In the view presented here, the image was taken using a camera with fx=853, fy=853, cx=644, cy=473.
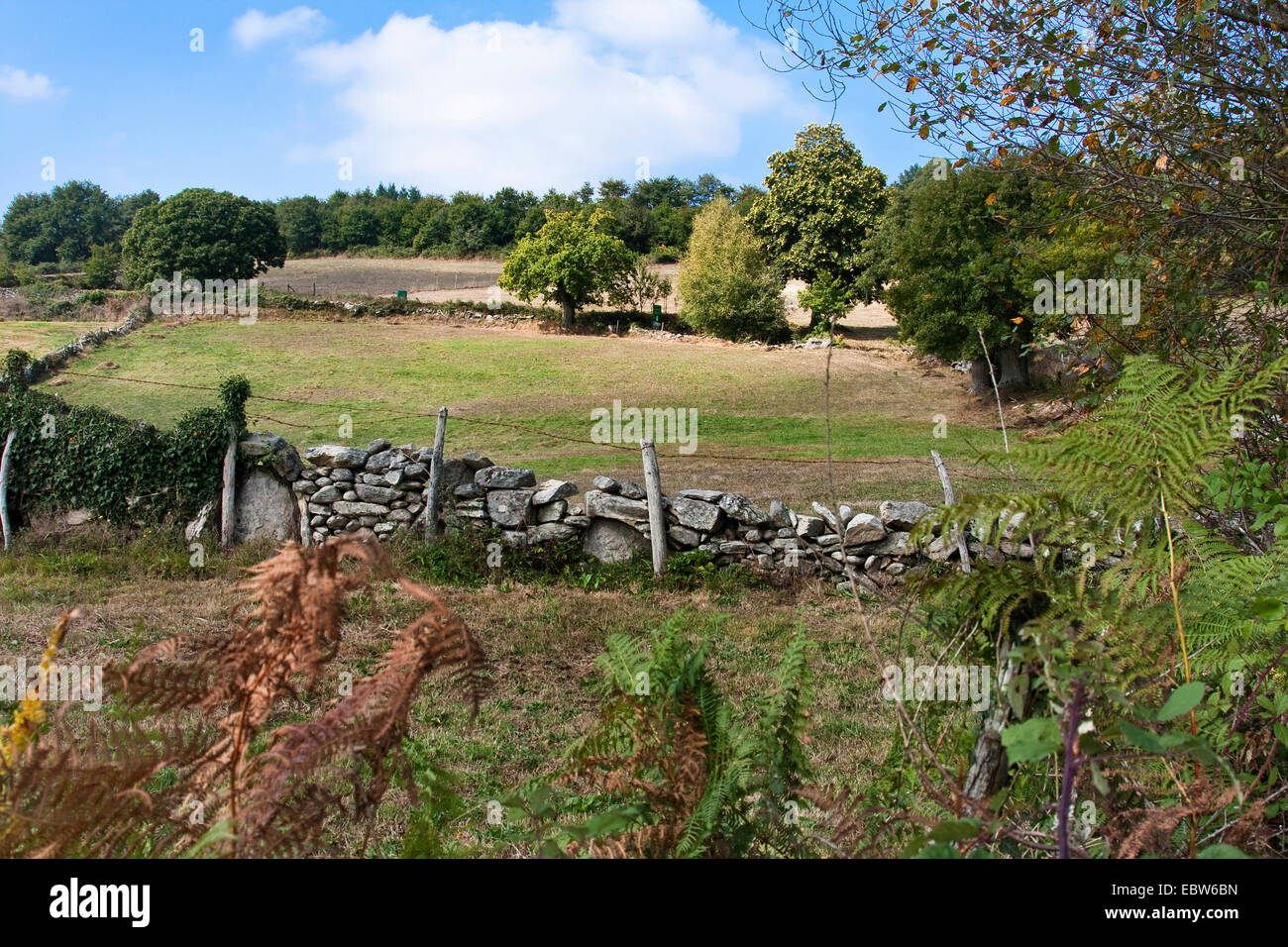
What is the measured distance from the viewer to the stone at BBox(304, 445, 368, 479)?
32.5 feet

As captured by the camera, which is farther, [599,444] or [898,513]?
[599,444]

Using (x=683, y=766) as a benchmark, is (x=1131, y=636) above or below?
above

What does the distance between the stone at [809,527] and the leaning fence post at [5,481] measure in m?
8.85

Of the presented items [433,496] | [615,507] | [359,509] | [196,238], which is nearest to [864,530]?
[615,507]

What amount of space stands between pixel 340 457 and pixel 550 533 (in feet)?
9.07

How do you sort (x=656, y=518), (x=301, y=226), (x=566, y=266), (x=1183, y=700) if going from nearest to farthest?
(x=1183, y=700), (x=656, y=518), (x=566, y=266), (x=301, y=226)

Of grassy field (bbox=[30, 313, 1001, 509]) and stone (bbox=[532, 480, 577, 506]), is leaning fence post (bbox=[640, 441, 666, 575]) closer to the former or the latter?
stone (bbox=[532, 480, 577, 506])

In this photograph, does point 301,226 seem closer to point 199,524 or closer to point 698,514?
point 199,524

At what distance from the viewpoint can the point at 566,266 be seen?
1673 inches

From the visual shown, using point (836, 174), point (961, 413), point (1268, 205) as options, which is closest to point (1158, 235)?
point (1268, 205)

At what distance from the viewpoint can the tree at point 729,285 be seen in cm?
3997
